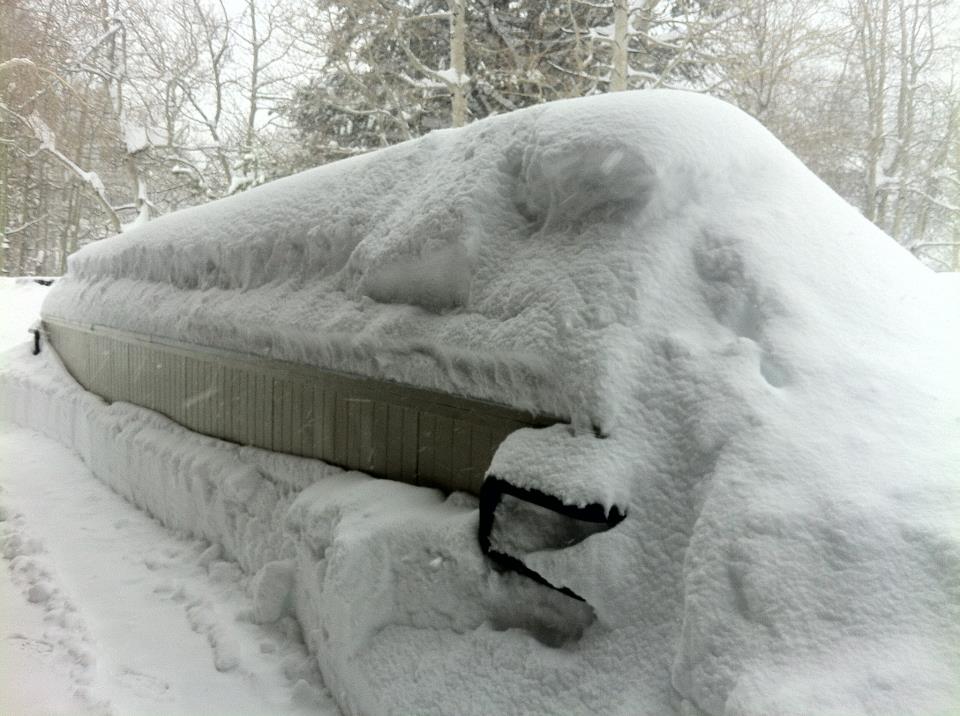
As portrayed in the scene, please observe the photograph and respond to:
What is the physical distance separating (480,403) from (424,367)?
1.21 ft

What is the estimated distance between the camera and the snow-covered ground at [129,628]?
9.55 ft

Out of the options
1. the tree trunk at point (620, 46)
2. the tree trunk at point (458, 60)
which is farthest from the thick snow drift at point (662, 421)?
the tree trunk at point (458, 60)

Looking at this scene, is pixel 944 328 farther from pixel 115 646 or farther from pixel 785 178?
pixel 115 646

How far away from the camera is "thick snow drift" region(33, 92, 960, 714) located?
1.90 meters

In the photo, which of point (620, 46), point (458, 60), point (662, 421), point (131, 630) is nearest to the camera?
point (662, 421)

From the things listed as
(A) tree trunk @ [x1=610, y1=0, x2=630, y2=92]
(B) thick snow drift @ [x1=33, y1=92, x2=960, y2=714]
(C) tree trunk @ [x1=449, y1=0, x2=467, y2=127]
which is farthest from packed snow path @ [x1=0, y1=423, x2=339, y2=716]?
(C) tree trunk @ [x1=449, y1=0, x2=467, y2=127]

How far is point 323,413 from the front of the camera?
384 centimetres

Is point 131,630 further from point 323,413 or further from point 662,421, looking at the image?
point 662,421

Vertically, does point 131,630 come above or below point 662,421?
below

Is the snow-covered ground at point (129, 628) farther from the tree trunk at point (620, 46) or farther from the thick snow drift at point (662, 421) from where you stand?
the tree trunk at point (620, 46)

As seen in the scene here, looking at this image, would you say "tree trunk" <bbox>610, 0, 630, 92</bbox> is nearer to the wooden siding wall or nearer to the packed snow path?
the wooden siding wall

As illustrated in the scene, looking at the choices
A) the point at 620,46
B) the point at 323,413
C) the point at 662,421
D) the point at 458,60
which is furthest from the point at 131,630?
the point at 458,60

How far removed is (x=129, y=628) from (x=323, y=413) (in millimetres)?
1429

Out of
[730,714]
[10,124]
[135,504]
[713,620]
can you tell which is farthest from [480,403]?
[10,124]
